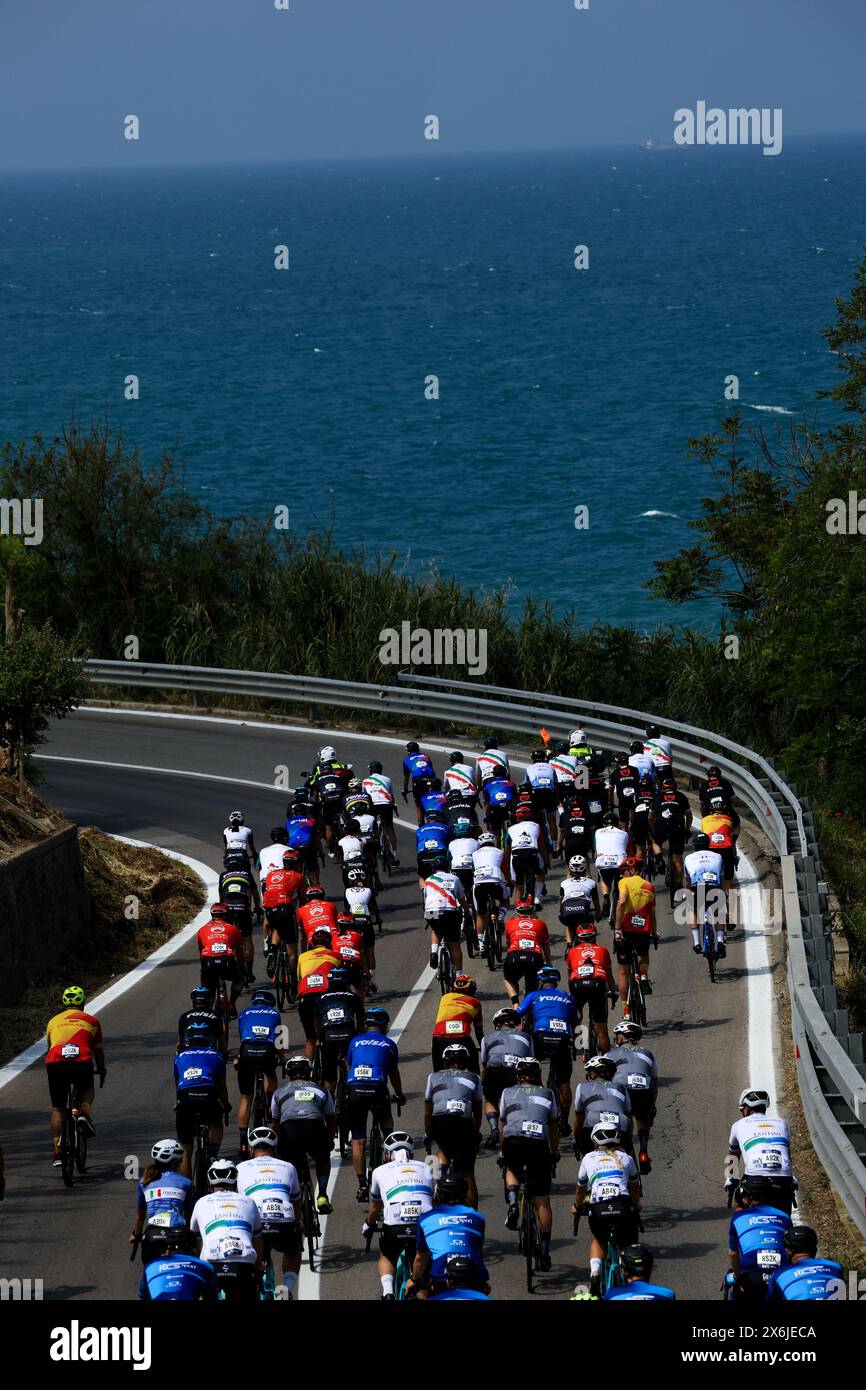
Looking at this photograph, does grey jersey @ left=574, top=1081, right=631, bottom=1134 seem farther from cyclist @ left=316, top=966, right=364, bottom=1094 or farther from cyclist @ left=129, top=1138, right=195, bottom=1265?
cyclist @ left=129, top=1138, right=195, bottom=1265

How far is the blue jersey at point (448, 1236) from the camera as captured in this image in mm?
10648

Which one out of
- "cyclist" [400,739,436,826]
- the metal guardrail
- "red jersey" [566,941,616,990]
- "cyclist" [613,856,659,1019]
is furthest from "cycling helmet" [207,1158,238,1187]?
"cyclist" [400,739,436,826]

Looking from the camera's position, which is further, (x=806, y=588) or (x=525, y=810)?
(x=806, y=588)

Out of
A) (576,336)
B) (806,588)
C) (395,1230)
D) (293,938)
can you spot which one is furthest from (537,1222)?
(576,336)

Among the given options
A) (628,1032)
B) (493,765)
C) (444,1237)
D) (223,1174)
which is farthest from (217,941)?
(444,1237)

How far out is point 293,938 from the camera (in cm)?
1975

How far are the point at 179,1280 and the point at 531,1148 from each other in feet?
10.5

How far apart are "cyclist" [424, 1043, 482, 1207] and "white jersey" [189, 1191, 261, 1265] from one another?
6.57 ft

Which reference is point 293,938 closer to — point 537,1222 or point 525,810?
point 525,810

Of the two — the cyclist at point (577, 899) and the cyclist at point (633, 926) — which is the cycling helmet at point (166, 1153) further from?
the cyclist at point (633, 926)

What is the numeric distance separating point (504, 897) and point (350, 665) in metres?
15.6

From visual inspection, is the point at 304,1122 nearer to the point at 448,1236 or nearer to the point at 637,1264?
the point at 448,1236

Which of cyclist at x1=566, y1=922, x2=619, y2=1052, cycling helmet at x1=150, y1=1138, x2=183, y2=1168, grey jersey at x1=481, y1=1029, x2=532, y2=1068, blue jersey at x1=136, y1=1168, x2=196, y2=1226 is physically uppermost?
cyclist at x1=566, y1=922, x2=619, y2=1052

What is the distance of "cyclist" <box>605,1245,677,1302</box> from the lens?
9.73 metres
